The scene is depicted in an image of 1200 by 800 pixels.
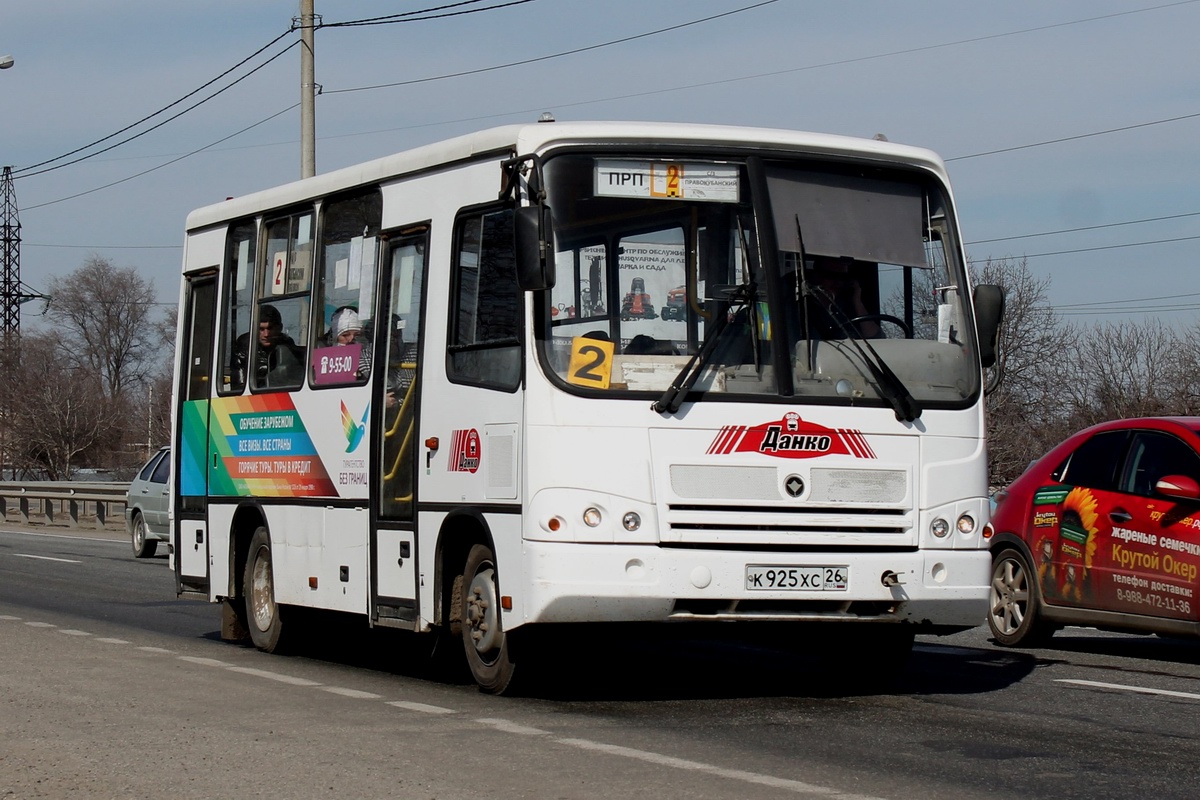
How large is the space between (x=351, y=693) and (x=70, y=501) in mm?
32418

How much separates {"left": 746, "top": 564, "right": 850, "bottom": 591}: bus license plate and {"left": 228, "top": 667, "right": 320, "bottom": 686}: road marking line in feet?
9.93

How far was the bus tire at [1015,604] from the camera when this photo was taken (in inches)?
514

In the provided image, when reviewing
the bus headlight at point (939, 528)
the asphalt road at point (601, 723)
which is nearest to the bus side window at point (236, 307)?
the asphalt road at point (601, 723)

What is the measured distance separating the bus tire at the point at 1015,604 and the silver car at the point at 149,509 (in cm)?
1627

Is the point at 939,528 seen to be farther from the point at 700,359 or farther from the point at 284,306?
the point at 284,306

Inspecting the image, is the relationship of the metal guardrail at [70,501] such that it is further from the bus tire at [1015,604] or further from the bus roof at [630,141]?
the bus roof at [630,141]

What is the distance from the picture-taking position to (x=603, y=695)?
10.3 m

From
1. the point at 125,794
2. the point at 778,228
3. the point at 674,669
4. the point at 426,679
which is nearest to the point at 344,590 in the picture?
the point at 426,679

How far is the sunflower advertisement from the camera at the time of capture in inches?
459

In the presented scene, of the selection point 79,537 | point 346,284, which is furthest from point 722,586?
point 79,537

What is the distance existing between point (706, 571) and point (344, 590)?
325cm

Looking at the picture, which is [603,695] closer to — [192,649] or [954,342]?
[954,342]

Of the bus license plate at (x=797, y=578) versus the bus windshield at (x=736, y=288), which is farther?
the bus windshield at (x=736, y=288)

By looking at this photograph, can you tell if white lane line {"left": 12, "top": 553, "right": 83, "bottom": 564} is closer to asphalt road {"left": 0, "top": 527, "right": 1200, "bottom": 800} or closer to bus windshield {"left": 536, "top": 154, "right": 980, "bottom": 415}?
asphalt road {"left": 0, "top": 527, "right": 1200, "bottom": 800}
